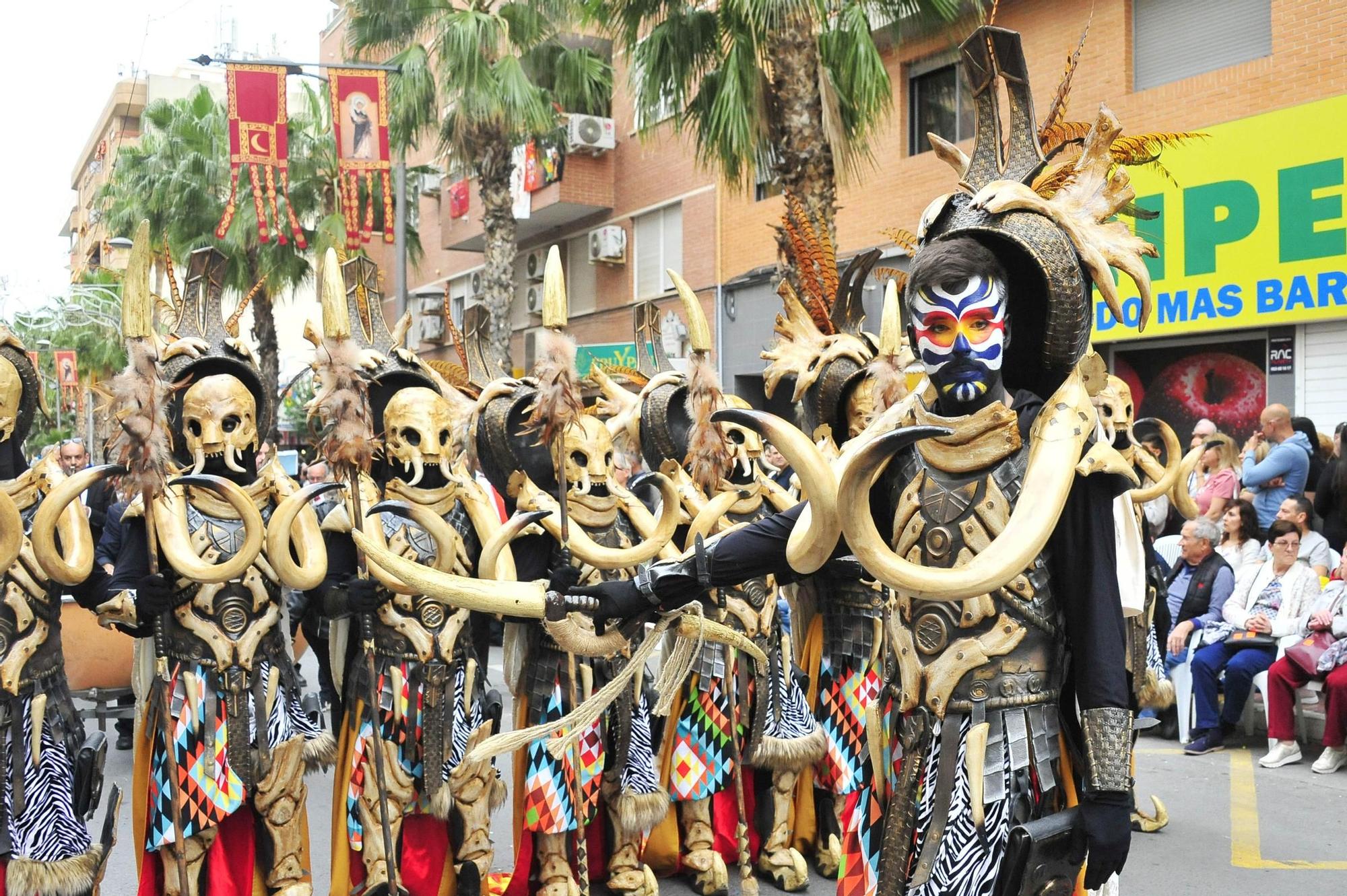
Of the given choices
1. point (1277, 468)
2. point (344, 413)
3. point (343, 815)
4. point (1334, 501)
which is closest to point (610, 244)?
point (1277, 468)

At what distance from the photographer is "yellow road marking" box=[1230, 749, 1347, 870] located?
6258mm

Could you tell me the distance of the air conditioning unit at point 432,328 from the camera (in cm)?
2791

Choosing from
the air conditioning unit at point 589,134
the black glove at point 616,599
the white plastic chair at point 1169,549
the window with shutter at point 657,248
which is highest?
the air conditioning unit at point 589,134

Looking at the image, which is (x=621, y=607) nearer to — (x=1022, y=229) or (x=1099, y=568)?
(x=1099, y=568)

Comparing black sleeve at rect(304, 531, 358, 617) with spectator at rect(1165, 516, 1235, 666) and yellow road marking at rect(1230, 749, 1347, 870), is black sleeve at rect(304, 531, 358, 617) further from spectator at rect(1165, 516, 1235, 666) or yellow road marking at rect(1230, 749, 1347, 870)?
spectator at rect(1165, 516, 1235, 666)

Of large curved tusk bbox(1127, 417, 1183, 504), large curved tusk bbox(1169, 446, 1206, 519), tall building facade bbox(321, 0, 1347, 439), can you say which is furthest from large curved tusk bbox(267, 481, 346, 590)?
tall building facade bbox(321, 0, 1347, 439)

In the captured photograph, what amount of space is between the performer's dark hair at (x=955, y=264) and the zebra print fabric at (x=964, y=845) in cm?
108

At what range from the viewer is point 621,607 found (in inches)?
121

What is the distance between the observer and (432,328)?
27.9 metres

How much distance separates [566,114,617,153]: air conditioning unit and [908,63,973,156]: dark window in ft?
24.7

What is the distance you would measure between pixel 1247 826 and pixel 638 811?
381 centimetres

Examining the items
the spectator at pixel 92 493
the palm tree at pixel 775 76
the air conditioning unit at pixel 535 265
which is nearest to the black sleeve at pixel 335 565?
the spectator at pixel 92 493

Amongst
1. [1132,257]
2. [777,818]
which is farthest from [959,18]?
[1132,257]

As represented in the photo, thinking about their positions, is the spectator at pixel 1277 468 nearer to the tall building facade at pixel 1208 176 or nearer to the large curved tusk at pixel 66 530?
the tall building facade at pixel 1208 176
